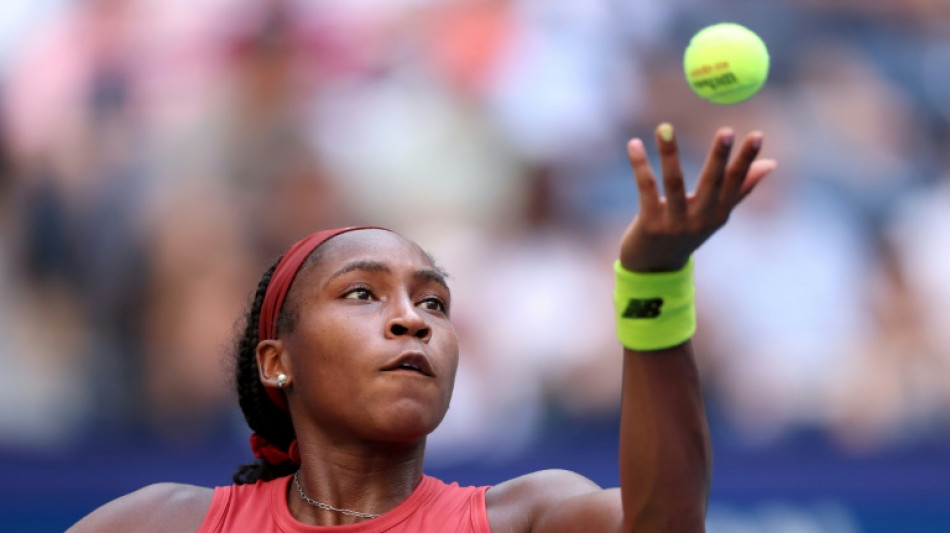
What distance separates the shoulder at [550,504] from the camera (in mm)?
2650

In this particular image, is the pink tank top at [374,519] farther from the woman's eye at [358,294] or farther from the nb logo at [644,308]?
the nb logo at [644,308]

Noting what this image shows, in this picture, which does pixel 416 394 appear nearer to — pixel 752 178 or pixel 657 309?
pixel 657 309

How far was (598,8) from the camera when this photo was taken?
20.4 feet

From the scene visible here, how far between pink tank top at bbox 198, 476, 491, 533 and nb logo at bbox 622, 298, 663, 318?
793 mm

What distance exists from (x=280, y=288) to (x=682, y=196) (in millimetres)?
1392

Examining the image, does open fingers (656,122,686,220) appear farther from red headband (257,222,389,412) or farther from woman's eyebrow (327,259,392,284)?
red headband (257,222,389,412)

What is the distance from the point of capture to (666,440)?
2369mm

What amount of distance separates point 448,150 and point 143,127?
1.48 metres

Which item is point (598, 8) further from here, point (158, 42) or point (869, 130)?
point (158, 42)

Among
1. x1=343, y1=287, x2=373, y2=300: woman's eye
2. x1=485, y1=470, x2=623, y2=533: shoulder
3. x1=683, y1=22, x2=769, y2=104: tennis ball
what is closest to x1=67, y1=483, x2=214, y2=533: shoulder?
x1=343, y1=287, x2=373, y2=300: woman's eye

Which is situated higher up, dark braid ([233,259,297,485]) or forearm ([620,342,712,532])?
dark braid ([233,259,297,485])

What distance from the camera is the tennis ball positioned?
8.48 ft

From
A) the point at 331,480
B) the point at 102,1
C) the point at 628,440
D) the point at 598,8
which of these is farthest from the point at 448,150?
the point at 628,440

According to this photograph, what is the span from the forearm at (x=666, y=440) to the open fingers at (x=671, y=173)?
0.95ft
